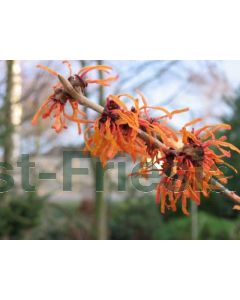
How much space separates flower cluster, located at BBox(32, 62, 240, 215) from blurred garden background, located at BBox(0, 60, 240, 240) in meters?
2.12

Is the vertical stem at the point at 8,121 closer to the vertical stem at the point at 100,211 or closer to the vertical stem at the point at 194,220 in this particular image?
the vertical stem at the point at 100,211

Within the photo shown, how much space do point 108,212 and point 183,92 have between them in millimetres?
1518

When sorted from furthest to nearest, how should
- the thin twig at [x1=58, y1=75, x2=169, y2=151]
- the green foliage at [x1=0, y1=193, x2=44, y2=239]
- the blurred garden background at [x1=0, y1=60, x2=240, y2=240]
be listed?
the green foliage at [x1=0, y1=193, x2=44, y2=239], the blurred garden background at [x1=0, y1=60, x2=240, y2=240], the thin twig at [x1=58, y1=75, x2=169, y2=151]

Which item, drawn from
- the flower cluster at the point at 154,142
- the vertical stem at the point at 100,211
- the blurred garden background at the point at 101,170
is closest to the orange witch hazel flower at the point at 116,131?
the flower cluster at the point at 154,142

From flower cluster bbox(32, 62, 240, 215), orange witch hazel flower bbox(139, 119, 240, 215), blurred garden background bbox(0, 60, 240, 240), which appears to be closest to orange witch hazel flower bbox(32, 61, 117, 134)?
flower cluster bbox(32, 62, 240, 215)

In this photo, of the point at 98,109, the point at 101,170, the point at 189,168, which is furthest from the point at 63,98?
the point at 101,170

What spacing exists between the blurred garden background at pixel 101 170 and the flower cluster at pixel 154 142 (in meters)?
2.12

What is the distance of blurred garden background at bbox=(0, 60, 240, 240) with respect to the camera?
3.54 meters

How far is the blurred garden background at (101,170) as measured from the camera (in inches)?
139

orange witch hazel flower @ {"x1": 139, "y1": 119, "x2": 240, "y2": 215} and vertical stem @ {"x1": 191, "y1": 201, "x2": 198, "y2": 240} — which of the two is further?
vertical stem @ {"x1": 191, "y1": 201, "x2": 198, "y2": 240}

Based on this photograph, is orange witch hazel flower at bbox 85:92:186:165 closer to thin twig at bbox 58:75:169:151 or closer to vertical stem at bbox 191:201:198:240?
thin twig at bbox 58:75:169:151

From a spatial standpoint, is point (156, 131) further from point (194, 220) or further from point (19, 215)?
point (194, 220)
